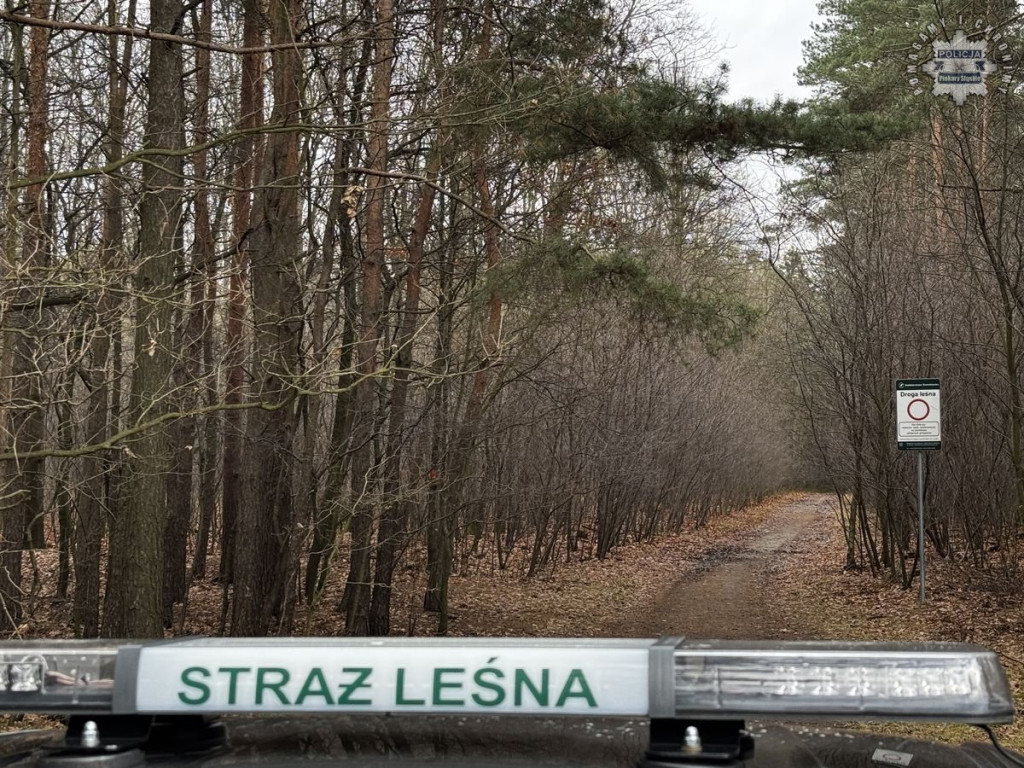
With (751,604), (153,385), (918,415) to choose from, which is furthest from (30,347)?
(918,415)

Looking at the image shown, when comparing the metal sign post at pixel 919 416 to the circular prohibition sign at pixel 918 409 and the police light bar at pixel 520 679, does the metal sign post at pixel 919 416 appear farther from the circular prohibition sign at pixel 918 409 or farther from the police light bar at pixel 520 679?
the police light bar at pixel 520 679

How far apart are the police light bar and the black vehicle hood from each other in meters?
0.15

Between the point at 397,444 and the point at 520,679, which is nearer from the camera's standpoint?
the point at 520,679

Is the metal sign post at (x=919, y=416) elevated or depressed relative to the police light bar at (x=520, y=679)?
depressed

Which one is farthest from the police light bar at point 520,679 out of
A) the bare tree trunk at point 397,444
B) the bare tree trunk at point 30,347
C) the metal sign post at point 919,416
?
the metal sign post at point 919,416

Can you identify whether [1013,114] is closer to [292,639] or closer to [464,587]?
[464,587]

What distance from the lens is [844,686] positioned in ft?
5.36

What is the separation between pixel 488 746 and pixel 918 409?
1377 cm

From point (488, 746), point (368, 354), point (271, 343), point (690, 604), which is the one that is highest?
point (271, 343)

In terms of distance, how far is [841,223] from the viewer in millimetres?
18797

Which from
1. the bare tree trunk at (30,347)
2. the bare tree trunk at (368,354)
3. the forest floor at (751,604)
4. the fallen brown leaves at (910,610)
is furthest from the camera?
the forest floor at (751,604)

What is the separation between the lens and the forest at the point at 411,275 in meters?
11.6

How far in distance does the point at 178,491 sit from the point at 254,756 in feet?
58.7

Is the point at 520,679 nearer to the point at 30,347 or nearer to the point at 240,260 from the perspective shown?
the point at 30,347
